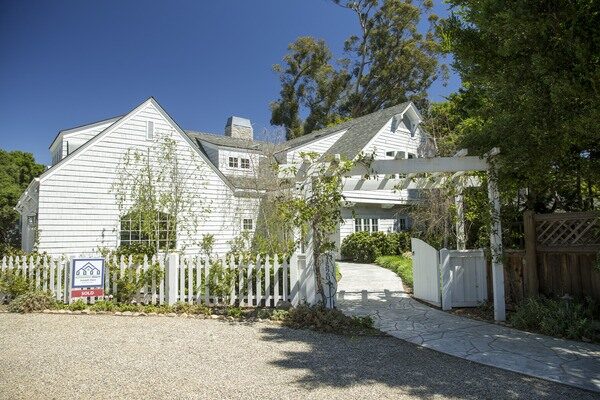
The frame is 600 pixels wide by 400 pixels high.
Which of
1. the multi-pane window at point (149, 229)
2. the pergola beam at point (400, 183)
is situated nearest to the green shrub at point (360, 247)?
the multi-pane window at point (149, 229)

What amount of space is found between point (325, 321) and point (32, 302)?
6044mm

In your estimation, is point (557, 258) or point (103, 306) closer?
point (557, 258)

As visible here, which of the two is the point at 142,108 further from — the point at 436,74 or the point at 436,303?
the point at 436,74

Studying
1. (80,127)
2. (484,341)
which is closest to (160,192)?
(80,127)

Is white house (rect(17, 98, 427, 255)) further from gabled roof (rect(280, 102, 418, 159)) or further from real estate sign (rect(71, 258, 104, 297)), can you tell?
gabled roof (rect(280, 102, 418, 159))

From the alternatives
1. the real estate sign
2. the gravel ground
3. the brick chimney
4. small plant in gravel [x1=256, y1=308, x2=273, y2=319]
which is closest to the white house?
small plant in gravel [x1=256, y1=308, x2=273, y2=319]

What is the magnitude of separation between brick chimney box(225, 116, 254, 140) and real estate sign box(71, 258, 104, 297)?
18464mm

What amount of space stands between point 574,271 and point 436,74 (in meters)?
30.6

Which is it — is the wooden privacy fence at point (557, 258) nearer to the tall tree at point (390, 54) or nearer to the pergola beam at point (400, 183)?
the pergola beam at point (400, 183)

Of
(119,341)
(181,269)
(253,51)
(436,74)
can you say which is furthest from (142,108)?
(436,74)

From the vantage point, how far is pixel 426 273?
886 cm

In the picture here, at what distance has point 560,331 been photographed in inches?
236

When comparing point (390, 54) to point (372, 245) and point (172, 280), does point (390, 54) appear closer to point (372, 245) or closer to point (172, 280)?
point (372, 245)

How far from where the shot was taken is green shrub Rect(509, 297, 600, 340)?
5.83m
